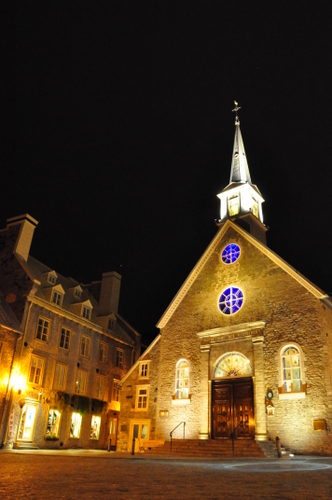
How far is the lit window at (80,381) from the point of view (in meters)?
28.8

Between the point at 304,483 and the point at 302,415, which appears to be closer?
the point at 304,483

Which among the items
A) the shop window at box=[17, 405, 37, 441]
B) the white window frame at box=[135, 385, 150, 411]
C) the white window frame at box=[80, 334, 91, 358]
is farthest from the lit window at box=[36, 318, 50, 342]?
the white window frame at box=[135, 385, 150, 411]

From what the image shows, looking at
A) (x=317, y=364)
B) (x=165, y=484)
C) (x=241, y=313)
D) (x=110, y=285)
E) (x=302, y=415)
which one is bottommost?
(x=165, y=484)

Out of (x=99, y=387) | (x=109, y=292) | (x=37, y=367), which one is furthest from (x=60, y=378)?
(x=109, y=292)

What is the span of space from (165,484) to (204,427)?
1640 cm

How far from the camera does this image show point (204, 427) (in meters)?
22.3

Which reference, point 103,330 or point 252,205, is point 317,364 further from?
point 103,330

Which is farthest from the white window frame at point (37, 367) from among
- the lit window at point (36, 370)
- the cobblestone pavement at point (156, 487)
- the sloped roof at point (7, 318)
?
the cobblestone pavement at point (156, 487)

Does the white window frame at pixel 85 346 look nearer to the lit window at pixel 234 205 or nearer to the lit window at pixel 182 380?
the lit window at pixel 182 380

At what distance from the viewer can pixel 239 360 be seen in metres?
22.7

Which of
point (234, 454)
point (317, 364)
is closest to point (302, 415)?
point (317, 364)

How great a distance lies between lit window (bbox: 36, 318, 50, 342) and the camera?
87.1 feet

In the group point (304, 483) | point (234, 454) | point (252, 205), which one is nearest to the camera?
point (304, 483)

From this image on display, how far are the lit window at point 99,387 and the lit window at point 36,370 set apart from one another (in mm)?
5828
